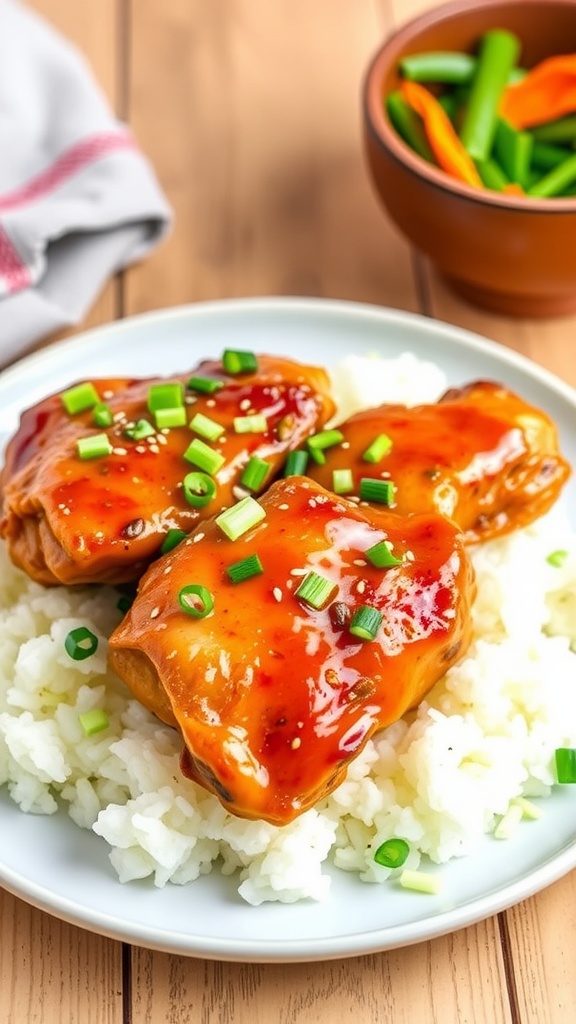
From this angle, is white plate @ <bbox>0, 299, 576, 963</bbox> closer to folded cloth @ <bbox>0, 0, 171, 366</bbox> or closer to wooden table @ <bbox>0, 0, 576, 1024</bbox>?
wooden table @ <bbox>0, 0, 576, 1024</bbox>

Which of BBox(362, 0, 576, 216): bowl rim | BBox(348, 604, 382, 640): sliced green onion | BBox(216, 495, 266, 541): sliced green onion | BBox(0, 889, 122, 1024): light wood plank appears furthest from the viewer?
BBox(362, 0, 576, 216): bowl rim

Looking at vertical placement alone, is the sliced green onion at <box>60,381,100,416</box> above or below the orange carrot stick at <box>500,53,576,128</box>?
below

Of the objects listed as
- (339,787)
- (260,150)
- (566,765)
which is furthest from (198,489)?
(260,150)

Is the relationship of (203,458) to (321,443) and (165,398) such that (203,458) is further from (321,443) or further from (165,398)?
(321,443)

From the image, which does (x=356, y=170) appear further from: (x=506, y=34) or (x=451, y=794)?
(x=451, y=794)

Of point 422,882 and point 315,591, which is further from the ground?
point 315,591

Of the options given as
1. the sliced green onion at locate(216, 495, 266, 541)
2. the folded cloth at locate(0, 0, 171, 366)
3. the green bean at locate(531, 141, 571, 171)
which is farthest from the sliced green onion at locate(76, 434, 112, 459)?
the green bean at locate(531, 141, 571, 171)

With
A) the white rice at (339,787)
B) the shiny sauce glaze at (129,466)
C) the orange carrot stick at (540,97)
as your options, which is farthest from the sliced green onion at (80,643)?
the orange carrot stick at (540,97)
